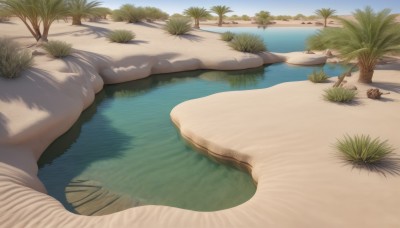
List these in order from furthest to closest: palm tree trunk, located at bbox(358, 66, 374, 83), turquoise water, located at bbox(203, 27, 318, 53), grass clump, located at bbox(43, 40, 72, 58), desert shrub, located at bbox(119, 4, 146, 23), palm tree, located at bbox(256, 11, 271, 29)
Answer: palm tree, located at bbox(256, 11, 271, 29) → desert shrub, located at bbox(119, 4, 146, 23) → turquoise water, located at bbox(203, 27, 318, 53) → grass clump, located at bbox(43, 40, 72, 58) → palm tree trunk, located at bbox(358, 66, 374, 83)

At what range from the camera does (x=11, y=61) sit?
27.4 ft

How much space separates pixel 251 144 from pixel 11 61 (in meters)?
6.79

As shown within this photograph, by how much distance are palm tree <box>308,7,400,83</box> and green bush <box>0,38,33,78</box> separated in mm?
9820

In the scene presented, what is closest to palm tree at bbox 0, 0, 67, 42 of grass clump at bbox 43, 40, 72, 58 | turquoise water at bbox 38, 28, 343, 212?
grass clump at bbox 43, 40, 72, 58

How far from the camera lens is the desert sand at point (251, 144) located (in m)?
4.19

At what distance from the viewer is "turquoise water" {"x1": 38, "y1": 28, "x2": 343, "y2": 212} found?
5605 millimetres

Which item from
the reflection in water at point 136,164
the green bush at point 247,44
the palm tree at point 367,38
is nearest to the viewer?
the reflection in water at point 136,164

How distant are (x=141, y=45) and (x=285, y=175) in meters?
13.7

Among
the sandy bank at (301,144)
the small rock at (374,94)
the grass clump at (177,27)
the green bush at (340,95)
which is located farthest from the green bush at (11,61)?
the grass clump at (177,27)

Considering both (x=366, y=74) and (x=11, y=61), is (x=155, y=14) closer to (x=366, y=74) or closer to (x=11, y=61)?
(x=11, y=61)

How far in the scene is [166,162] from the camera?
6766 mm

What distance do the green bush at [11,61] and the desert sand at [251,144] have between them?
0.26 meters

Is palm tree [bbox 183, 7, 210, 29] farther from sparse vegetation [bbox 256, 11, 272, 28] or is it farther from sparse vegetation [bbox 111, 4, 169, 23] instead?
sparse vegetation [bbox 256, 11, 272, 28]

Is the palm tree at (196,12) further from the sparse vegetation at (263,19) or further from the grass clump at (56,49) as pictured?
the sparse vegetation at (263,19)
